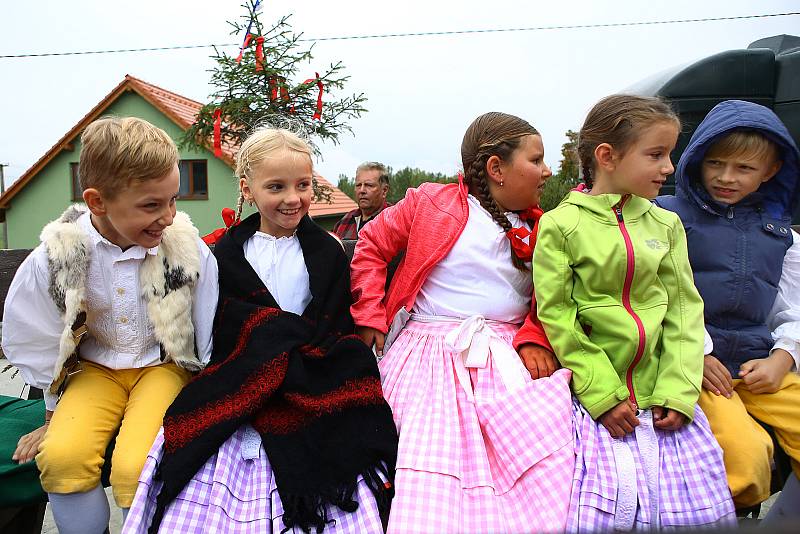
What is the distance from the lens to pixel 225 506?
5.18ft

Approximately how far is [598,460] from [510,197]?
3.37ft

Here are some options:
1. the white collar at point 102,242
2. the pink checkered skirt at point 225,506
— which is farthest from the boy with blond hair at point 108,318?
the pink checkered skirt at point 225,506

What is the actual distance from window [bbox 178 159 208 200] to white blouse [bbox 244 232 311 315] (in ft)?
45.9

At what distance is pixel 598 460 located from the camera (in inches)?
67.0

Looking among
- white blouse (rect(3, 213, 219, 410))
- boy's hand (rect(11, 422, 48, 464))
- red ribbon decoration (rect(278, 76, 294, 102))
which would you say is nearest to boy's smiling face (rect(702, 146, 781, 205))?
white blouse (rect(3, 213, 219, 410))

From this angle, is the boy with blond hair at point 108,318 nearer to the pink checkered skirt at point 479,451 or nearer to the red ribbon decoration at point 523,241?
the pink checkered skirt at point 479,451

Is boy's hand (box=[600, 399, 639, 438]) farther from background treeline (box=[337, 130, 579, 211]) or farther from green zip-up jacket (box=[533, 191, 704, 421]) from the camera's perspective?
background treeline (box=[337, 130, 579, 211])

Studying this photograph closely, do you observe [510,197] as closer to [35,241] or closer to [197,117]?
[197,117]

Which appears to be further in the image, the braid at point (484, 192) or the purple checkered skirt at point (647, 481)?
the braid at point (484, 192)

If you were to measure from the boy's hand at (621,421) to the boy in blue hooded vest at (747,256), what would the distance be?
13.5 inches

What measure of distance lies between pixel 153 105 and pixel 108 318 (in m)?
15.3

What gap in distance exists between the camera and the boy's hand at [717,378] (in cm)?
197

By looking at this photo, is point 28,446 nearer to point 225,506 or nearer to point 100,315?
point 100,315

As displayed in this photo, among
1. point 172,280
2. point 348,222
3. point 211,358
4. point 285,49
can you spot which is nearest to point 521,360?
point 211,358
